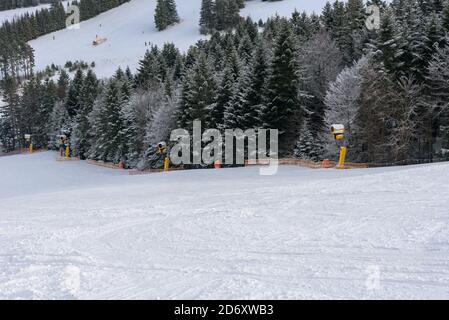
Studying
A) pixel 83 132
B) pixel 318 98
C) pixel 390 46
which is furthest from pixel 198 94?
pixel 83 132

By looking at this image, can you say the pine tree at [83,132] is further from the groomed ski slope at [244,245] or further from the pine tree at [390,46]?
the groomed ski slope at [244,245]

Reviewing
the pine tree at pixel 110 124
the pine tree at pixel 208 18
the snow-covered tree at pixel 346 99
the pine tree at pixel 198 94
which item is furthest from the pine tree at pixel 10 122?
the snow-covered tree at pixel 346 99

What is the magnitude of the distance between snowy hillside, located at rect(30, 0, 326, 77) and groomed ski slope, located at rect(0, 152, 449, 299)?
9131cm

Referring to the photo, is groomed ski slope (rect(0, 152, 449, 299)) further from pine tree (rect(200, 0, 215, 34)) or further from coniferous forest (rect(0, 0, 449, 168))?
pine tree (rect(200, 0, 215, 34))

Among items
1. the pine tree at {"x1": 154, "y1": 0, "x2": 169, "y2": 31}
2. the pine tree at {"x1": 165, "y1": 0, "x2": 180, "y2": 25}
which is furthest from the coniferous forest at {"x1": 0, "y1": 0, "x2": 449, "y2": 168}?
the pine tree at {"x1": 165, "y1": 0, "x2": 180, "y2": 25}

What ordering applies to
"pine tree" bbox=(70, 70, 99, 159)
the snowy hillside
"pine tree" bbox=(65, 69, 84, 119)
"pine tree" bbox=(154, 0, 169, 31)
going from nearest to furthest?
"pine tree" bbox=(70, 70, 99, 159) → "pine tree" bbox=(65, 69, 84, 119) → the snowy hillside → "pine tree" bbox=(154, 0, 169, 31)

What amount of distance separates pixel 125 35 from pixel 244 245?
13001cm

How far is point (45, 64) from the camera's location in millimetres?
115625

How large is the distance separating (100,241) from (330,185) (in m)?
7.93

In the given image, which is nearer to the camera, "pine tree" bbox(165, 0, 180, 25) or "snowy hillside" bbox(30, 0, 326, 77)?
"snowy hillside" bbox(30, 0, 326, 77)

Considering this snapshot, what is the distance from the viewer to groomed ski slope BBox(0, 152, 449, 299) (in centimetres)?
Result: 607

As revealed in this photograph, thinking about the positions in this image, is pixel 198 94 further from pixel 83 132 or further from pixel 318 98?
pixel 83 132

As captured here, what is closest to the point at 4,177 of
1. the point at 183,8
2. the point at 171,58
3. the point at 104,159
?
the point at 104,159
